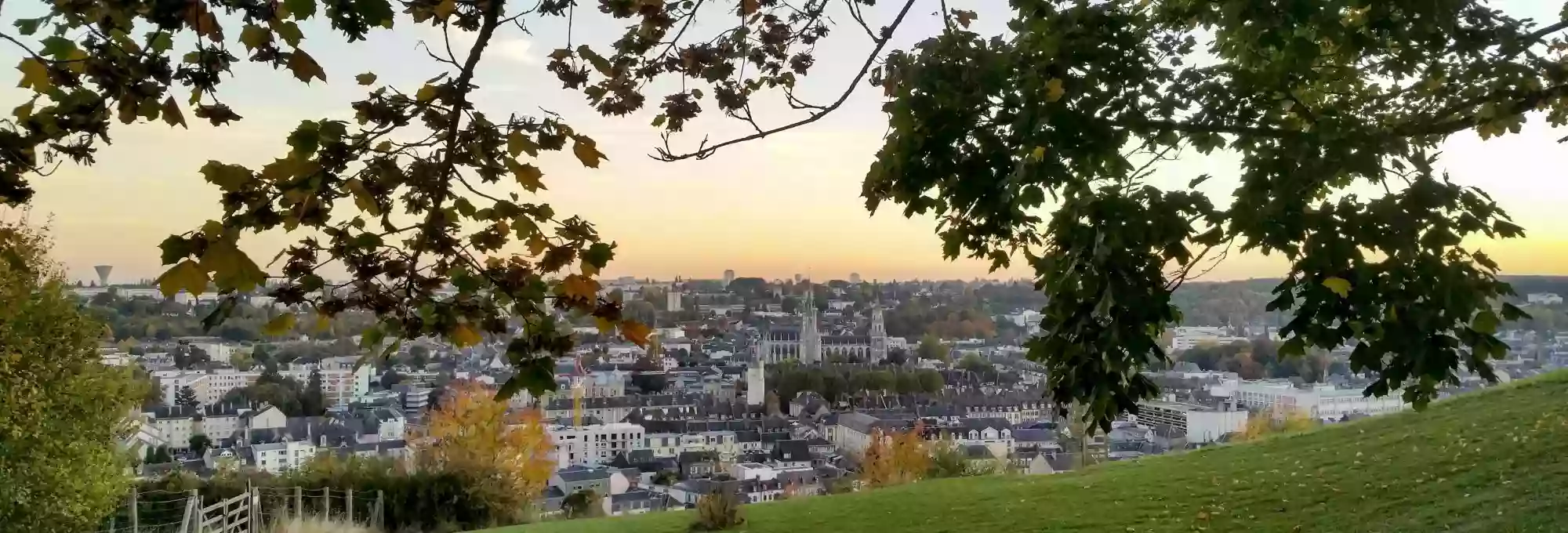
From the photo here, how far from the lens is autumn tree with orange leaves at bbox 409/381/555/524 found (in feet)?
36.9

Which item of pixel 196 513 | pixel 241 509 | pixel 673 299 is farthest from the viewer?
pixel 673 299

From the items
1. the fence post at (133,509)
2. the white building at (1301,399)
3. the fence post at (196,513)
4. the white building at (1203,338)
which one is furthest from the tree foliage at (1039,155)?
the fence post at (133,509)

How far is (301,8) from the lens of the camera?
1.45 metres

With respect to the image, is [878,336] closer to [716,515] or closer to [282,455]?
[716,515]

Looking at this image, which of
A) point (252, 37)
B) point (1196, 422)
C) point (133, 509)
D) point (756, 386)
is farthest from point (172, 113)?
point (756, 386)

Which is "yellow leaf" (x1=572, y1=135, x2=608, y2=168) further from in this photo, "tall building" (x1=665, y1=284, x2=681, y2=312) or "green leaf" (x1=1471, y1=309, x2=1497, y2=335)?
"tall building" (x1=665, y1=284, x2=681, y2=312)

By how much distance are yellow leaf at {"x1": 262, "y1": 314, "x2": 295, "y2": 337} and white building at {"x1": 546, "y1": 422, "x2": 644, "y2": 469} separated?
12.8 meters

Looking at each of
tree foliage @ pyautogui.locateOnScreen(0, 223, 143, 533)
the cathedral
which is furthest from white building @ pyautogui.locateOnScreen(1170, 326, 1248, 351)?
tree foliage @ pyautogui.locateOnScreen(0, 223, 143, 533)

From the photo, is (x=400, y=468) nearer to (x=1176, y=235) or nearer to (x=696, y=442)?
(x=696, y=442)

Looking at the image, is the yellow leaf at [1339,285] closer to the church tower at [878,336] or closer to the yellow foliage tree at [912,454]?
the yellow foliage tree at [912,454]

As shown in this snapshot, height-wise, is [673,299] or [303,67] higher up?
[303,67]

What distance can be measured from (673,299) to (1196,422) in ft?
19.7

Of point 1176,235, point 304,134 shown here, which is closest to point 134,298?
point 304,134

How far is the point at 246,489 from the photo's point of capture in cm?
974
